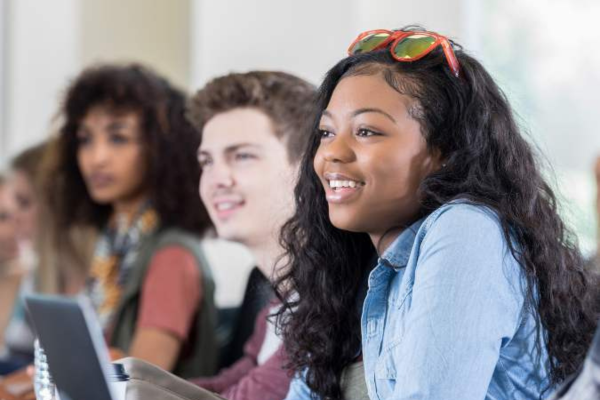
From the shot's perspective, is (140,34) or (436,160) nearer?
(436,160)

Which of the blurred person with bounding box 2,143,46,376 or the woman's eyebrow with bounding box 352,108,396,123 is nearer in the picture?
the woman's eyebrow with bounding box 352,108,396,123

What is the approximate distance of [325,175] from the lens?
1.59 metres

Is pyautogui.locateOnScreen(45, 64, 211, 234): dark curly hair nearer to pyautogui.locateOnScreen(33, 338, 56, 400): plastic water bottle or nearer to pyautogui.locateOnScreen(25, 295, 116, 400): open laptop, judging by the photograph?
pyautogui.locateOnScreen(33, 338, 56, 400): plastic water bottle

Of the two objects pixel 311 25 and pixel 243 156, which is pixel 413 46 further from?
pixel 311 25

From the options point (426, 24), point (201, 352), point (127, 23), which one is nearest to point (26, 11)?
point (127, 23)

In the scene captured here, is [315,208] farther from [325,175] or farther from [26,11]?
[26,11]

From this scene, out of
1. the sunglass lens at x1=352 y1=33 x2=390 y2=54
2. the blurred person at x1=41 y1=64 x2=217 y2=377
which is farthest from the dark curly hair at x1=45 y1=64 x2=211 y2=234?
the sunglass lens at x1=352 y1=33 x2=390 y2=54

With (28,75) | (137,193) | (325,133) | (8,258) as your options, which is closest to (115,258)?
(137,193)

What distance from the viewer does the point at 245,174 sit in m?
2.38

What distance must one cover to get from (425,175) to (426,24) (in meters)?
2.08

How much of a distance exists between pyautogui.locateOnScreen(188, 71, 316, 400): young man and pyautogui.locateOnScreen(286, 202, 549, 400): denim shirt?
2.89ft

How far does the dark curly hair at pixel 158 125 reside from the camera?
10.4ft

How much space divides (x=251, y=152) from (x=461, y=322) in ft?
3.70

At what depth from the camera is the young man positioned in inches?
92.7
